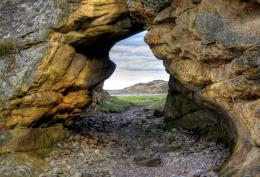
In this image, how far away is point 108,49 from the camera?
111 ft

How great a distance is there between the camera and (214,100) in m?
25.0

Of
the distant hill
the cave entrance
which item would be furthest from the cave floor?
the distant hill

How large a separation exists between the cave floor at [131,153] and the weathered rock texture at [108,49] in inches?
81.9

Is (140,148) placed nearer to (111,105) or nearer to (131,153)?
(131,153)

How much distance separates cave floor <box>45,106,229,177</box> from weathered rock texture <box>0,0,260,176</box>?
2.08 m

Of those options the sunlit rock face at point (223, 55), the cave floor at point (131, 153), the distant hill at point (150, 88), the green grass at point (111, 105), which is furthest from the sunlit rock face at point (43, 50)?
the distant hill at point (150, 88)

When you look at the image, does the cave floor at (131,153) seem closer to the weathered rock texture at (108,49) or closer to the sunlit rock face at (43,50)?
the weathered rock texture at (108,49)

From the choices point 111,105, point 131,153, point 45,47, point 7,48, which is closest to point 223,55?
point 131,153

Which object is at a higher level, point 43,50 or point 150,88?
point 43,50

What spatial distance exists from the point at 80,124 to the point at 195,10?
1630cm

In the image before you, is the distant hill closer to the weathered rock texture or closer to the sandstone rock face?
the weathered rock texture

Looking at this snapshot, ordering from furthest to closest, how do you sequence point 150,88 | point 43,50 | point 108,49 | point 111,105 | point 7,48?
point 150,88, point 111,105, point 108,49, point 7,48, point 43,50

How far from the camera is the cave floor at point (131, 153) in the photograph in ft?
88.4

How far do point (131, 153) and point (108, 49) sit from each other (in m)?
8.30
